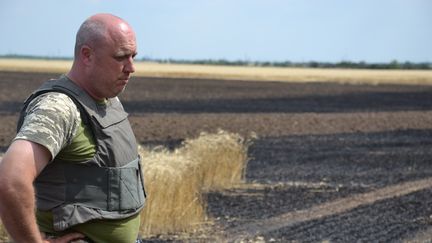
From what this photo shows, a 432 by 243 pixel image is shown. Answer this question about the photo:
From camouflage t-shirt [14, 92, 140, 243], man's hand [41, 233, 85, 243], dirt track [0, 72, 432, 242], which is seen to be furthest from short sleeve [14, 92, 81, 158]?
dirt track [0, 72, 432, 242]

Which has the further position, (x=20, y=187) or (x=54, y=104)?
(x=54, y=104)

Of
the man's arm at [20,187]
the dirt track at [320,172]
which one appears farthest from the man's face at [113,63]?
the dirt track at [320,172]

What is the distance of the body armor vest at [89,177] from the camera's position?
3371 millimetres

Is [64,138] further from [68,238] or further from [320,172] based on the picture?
[320,172]

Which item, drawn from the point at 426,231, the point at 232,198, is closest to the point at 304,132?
the point at 232,198

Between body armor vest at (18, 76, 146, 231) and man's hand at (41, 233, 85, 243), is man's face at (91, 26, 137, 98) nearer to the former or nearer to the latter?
body armor vest at (18, 76, 146, 231)

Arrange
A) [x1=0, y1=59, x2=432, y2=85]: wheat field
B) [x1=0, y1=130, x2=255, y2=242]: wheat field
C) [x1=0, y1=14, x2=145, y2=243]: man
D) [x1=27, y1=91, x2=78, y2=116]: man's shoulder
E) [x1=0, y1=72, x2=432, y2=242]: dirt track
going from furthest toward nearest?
[x1=0, y1=59, x2=432, y2=85]: wheat field < [x1=0, y1=72, x2=432, y2=242]: dirt track < [x1=0, y1=130, x2=255, y2=242]: wheat field < [x1=0, y1=14, x2=145, y2=243]: man < [x1=27, y1=91, x2=78, y2=116]: man's shoulder

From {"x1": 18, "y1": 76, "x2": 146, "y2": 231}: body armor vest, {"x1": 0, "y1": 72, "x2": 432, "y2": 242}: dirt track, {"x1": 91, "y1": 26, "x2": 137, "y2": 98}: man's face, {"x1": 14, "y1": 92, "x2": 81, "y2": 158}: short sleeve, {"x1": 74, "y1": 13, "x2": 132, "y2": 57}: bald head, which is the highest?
{"x1": 74, "y1": 13, "x2": 132, "y2": 57}: bald head

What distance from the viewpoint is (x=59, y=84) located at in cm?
340

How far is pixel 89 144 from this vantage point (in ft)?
11.1

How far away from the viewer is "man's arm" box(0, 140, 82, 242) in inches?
122

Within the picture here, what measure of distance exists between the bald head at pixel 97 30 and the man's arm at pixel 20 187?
1.49ft

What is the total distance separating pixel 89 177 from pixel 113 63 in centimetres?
39

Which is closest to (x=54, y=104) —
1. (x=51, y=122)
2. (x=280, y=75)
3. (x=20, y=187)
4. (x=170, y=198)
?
(x=51, y=122)
